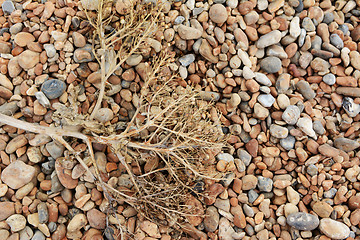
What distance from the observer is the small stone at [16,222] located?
184 centimetres

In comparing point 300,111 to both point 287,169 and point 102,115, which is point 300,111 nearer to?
point 287,169

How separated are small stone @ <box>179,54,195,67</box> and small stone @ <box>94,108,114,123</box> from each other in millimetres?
598

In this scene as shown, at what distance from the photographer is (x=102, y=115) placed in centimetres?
201

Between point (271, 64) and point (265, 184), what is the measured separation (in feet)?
2.72

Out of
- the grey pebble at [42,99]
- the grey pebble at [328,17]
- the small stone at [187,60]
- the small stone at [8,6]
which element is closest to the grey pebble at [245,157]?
the small stone at [187,60]

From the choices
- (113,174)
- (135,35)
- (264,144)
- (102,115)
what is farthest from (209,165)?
(135,35)

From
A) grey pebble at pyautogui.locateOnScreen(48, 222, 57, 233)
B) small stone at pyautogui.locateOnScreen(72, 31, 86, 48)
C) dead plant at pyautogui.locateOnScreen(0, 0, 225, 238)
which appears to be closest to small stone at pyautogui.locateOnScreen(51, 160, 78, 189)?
dead plant at pyautogui.locateOnScreen(0, 0, 225, 238)

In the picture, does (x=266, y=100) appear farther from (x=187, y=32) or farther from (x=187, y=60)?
(x=187, y=32)

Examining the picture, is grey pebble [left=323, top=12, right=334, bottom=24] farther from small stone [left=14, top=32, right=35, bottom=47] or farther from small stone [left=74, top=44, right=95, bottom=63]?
small stone [left=14, top=32, right=35, bottom=47]

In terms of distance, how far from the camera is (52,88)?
1.95 meters

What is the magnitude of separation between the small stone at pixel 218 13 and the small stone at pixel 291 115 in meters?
0.77

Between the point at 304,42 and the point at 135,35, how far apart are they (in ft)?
4.04

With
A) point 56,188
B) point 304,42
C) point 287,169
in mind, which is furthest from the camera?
point 304,42

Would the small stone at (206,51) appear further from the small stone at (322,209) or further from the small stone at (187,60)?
the small stone at (322,209)
